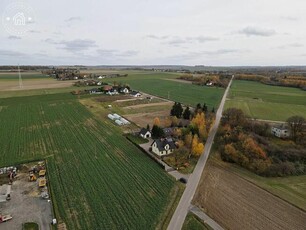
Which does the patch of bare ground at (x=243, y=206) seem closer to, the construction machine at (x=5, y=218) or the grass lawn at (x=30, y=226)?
the grass lawn at (x=30, y=226)

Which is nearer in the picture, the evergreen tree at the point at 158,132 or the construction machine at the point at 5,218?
the construction machine at the point at 5,218

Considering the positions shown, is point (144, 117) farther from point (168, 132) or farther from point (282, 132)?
point (282, 132)

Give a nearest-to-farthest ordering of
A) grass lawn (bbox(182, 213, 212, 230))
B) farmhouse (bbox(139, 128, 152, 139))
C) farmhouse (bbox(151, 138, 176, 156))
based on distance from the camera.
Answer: grass lawn (bbox(182, 213, 212, 230))
farmhouse (bbox(151, 138, 176, 156))
farmhouse (bbox(139, 128, 152, 139))

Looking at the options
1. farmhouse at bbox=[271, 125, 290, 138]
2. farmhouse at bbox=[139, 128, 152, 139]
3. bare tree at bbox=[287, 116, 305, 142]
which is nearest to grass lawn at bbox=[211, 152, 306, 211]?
bare tree at bbox=[287, 116, 305, 142]

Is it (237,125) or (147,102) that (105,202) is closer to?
(237,125)

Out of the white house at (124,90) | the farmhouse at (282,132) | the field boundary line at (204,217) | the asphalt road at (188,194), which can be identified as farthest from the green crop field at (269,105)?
the field boundary line at (204,217)

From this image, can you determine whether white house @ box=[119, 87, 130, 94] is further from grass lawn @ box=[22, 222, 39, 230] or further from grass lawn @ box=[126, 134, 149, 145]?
grass lawn @ box=[22, 222, 39, 230]

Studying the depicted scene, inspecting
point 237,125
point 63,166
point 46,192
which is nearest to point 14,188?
point 46,192
